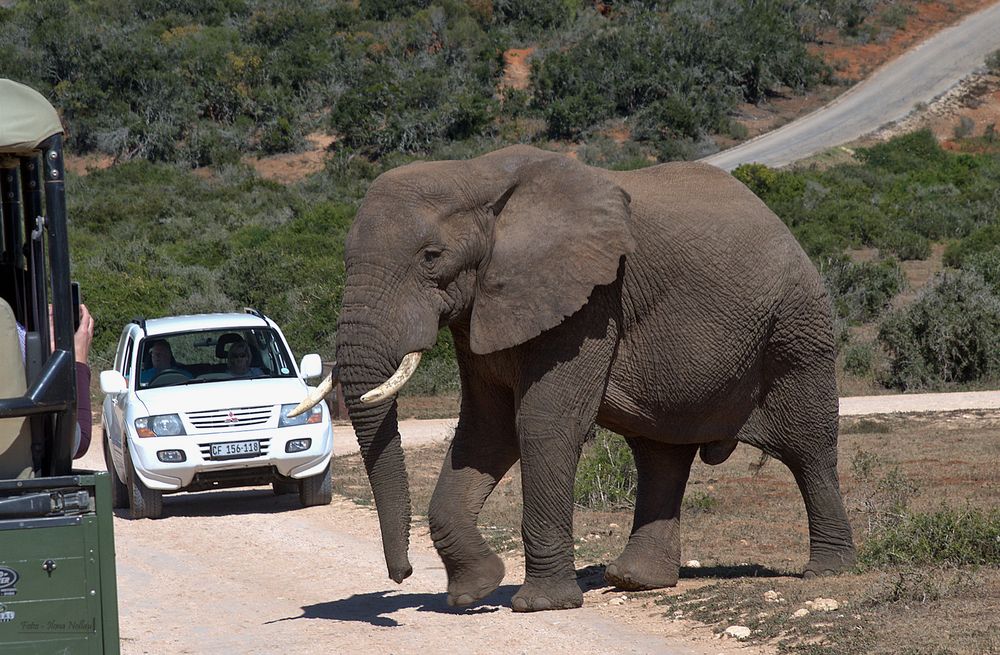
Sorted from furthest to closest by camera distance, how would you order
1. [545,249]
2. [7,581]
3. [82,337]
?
[545,249] → [82,337] → [7,581]

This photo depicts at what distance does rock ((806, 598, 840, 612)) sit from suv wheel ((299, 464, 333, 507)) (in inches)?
254

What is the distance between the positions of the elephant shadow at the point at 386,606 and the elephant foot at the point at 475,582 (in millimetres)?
164

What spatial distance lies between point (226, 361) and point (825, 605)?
26.3 feet

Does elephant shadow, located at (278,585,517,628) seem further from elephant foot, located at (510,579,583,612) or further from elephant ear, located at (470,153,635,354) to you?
elephant ear, located at (470,153,635,354)

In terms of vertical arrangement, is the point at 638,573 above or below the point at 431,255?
below

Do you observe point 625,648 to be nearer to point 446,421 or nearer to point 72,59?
point 446,421

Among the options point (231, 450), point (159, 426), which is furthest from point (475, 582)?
point (159, 426)

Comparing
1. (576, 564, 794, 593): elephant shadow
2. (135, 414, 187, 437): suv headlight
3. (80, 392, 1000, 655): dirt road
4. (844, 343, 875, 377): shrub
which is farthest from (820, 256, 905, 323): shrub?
(576, 564, 794, 593): elephant shadow

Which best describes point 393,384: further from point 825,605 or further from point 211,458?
point 211,458

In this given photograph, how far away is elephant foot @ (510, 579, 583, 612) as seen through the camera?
837cm

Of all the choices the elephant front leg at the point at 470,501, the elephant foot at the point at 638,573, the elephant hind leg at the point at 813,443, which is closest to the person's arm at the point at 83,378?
the elephant front leg at the point at 470,501

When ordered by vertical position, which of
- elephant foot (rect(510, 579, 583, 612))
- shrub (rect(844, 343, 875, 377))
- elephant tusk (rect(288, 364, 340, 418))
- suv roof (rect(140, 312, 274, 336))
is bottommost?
shrub (rect(844, 343, 875, 377))

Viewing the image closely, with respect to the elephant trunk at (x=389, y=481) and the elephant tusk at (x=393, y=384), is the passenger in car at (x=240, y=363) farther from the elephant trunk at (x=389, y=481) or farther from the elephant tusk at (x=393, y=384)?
the elephant tusk at (x=393, y=384)

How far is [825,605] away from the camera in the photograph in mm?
7859
